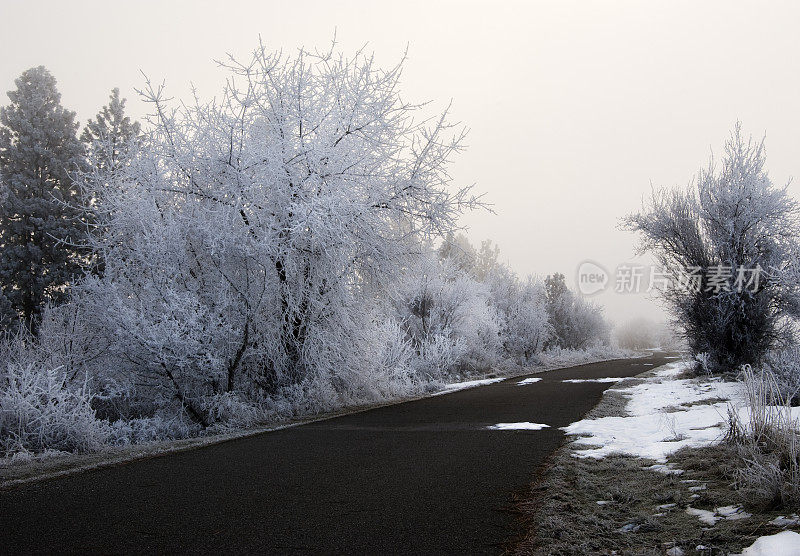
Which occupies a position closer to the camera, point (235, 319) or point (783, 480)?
point (783, 480)

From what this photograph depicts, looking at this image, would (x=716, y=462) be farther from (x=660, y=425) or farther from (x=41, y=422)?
(x=41, y=422)

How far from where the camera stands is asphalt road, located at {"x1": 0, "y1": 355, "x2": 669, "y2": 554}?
13.3 ft

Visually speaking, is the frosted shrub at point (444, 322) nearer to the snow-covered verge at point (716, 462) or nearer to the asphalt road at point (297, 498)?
the snow-covered verge at point (716, 462)

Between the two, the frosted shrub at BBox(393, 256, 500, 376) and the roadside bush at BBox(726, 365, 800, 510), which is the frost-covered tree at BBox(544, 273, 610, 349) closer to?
the frosted shrub at BBox(393, 256, 500, 376)

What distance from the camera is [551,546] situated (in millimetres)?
4027

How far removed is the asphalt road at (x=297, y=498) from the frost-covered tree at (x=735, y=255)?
38.2 feet

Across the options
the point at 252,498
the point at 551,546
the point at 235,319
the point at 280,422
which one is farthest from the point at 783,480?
the point at 235,319

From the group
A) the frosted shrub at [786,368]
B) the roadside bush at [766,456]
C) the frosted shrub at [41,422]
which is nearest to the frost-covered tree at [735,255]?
the frosted shrub at [786,368]

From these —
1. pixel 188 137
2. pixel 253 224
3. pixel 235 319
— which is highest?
pixel 188 137

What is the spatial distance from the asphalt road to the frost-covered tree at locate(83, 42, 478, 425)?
3311 millimetres

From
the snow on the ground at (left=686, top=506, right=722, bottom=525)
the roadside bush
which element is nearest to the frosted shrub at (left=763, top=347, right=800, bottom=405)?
the roadside bush

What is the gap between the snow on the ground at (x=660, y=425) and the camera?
7.63 m

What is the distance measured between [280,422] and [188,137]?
6.69m

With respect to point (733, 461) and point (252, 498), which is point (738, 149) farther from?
point (252, 498)
